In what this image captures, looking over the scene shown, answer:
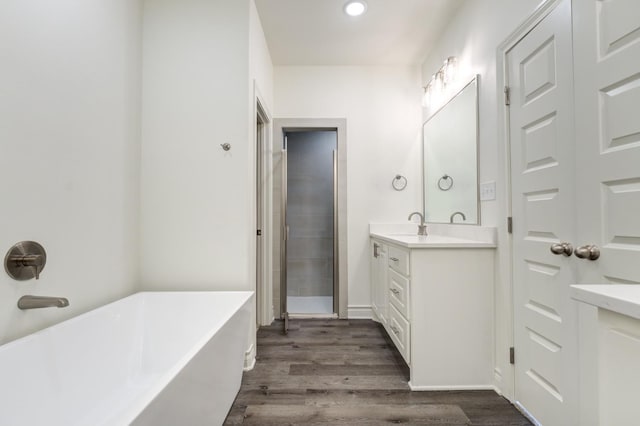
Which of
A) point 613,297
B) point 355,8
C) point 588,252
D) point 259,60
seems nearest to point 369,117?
point 355,8

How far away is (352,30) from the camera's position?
2.60 metres

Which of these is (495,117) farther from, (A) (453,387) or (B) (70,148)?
(B) (70,148)

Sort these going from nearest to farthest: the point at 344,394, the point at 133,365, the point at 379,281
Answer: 1. the point at 133,365
2. the point at 344,394
3. the point at 379,281

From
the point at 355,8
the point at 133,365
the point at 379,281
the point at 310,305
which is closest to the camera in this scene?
the point at 133,365

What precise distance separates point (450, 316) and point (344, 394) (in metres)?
0.83

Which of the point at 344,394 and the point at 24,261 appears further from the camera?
the point at 344,394

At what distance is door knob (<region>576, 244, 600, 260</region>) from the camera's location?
1.17m

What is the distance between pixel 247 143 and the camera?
6.72ft

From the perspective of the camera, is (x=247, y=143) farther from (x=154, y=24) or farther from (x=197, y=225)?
(x=154, y=24)

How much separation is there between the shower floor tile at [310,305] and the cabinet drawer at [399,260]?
1.31m

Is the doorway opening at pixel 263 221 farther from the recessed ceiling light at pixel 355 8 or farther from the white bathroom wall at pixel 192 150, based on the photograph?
the recessed ceiling light at pixel 355 8

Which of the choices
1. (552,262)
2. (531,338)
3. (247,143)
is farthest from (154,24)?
(531,338)

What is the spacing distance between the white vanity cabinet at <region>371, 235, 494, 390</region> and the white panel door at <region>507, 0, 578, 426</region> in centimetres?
19

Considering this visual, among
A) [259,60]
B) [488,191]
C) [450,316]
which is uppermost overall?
[259,60]
